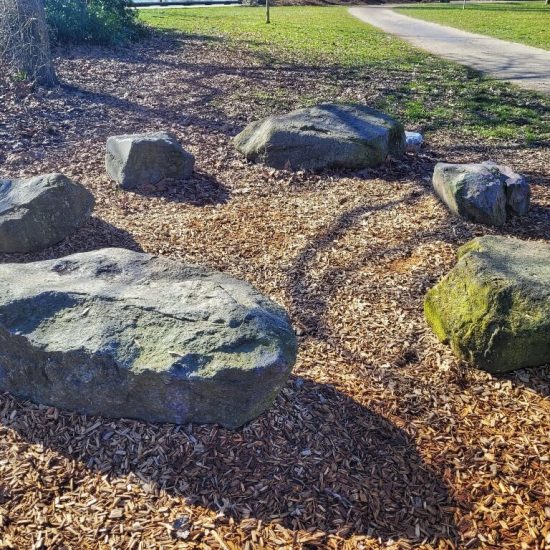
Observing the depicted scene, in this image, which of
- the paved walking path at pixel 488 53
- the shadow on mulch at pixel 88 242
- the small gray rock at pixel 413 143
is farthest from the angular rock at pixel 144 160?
the paved walking path at pixel 488 53

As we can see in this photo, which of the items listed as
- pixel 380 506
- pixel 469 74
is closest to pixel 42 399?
pixel 380 506

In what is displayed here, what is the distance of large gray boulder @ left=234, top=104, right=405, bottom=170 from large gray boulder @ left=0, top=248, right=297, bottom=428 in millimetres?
3765

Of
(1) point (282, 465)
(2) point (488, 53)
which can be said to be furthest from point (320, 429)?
(2) point (488, 53)

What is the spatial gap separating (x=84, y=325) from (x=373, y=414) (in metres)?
1.66

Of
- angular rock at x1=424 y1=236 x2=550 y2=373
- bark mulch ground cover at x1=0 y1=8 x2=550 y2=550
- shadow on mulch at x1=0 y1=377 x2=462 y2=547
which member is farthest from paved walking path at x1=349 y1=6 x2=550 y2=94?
shadow on mulch at x1=0 y1=377 x2=462 y2=547

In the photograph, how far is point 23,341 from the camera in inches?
117

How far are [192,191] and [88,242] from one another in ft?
4.97

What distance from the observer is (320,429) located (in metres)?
3.12

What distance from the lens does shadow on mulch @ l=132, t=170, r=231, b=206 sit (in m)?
6.01

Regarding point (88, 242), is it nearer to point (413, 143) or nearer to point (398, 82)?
point (413, 143)

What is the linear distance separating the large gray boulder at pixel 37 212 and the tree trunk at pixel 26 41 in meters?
4.98

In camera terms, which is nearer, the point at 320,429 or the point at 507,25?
the point at 320,429

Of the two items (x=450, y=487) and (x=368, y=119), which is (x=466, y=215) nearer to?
(x=368, y=119)

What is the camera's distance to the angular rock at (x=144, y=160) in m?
6.06
